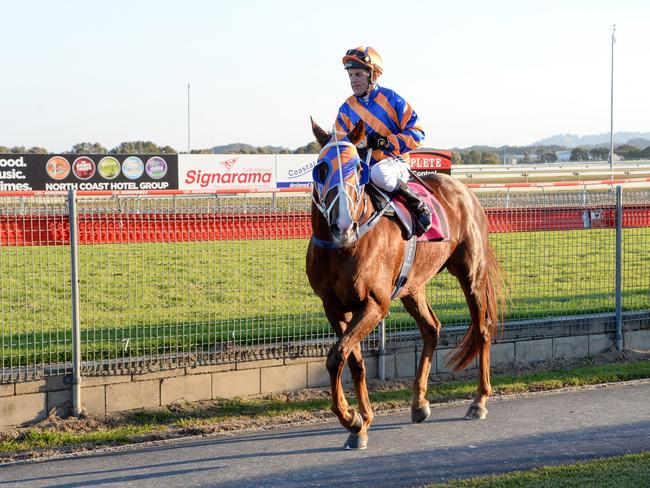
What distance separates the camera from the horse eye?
5.85 meters

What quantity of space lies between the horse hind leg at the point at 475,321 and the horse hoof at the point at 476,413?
234 millimetres

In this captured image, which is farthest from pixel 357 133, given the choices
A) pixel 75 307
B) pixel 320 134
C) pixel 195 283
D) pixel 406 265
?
pixel 195 283

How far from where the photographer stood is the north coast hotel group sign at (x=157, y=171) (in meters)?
26.0

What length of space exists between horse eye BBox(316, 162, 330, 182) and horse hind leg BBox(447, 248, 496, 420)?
2.36 meters

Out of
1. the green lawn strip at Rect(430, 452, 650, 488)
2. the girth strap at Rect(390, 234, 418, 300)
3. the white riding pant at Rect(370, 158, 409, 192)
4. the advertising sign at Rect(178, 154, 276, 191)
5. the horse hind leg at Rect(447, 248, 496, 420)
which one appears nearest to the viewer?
the green lawn strip at Rect(430, 452, 650, 488)

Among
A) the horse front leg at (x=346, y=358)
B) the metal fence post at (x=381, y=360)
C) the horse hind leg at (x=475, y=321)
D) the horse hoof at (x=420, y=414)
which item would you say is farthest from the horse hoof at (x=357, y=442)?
the metal fence post at (x=381, y=360)

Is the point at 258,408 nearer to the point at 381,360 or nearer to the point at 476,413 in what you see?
the point at 381,360

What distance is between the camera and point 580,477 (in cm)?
539

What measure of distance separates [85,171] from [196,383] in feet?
66.6

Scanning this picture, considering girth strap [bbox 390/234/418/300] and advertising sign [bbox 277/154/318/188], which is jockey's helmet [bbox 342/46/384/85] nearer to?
girth strap [bbox 390/234/418/300]

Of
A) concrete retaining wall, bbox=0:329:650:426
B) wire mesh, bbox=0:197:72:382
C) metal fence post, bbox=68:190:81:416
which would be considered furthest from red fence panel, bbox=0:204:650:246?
concrete retaining wall, bbox=0:329:650:426

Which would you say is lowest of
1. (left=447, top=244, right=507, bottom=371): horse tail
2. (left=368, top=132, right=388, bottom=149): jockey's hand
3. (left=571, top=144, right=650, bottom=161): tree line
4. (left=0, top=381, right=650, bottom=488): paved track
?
(left=0, top=381, right=650, bottom=488): paved track

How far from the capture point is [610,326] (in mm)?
9562

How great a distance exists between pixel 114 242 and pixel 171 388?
1.36 m
